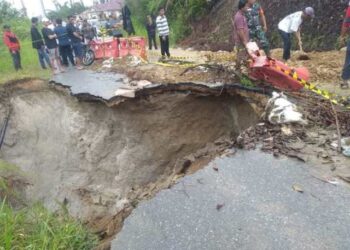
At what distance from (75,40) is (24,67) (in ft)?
7.27

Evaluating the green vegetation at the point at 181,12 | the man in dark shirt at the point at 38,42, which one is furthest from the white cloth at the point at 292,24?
the green vegetation at the point at 181,12

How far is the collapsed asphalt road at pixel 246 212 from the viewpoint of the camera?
3.11 m

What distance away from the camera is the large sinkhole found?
22.6ft

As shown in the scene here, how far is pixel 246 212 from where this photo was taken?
3.44 metres

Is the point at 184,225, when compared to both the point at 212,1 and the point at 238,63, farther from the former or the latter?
the point at 212,1

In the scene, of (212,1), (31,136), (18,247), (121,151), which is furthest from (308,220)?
(212,1)

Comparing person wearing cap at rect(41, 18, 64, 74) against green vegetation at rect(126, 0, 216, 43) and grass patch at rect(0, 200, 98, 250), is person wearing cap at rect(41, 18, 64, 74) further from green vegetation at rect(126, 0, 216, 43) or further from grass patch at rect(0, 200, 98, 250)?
green vegetation at rect(126, 0, 216, 43)

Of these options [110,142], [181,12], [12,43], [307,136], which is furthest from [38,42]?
[307,136]

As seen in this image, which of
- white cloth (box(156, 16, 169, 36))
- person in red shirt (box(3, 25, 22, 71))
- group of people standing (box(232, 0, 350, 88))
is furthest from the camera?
person in red shirt (box(3, 25, 22, 71))

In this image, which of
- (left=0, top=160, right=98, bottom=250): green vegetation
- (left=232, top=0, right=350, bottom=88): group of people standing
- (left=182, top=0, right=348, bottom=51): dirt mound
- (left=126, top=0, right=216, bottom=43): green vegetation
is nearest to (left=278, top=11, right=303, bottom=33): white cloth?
(left=232, top=0, right=350, bottom=88): group of people standing

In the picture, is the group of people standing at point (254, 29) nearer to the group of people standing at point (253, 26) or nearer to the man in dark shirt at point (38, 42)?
the group of people standing at point (253, 26)

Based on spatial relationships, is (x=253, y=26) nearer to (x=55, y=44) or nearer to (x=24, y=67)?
(x=55, y=44)

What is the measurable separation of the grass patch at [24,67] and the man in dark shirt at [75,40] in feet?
3.83

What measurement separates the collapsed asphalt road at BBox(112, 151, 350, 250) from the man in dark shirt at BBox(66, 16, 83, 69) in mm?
7997
